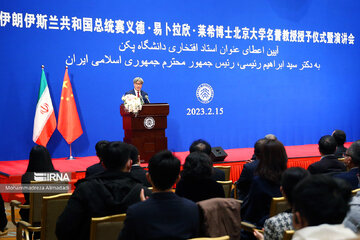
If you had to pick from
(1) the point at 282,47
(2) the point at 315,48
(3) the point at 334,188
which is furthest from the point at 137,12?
(3) the point at 334,188

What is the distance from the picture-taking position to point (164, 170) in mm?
2250

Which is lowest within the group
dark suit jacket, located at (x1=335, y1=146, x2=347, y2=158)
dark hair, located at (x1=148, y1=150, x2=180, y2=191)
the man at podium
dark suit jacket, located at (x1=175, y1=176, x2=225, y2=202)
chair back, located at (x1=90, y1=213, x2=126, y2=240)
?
chair back, located at (x1=90, y1=213, x2=126, y2=240)

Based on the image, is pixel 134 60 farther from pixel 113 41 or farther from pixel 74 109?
pixel 74 109

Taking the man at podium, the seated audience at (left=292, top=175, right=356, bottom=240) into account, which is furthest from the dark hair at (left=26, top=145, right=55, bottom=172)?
the man at podium

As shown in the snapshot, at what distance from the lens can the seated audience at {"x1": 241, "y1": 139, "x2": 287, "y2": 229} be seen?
117 inches

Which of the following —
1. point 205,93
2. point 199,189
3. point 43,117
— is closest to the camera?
point 199,189

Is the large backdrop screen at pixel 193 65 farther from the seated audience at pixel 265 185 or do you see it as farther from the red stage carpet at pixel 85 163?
the seated audience at pixel 265 185

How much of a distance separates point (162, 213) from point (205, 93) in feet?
21.3

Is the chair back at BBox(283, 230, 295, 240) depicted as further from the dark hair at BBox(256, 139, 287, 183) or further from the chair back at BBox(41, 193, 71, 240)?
the chair back at BBox(41, 193, 71, 240)

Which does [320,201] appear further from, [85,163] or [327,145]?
[85,163]

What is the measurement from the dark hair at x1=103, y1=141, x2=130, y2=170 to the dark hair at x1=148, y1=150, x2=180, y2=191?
1.30ft

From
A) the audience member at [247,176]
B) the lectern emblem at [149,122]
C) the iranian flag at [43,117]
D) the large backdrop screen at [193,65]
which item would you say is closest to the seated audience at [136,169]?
the audience member at [247,176]

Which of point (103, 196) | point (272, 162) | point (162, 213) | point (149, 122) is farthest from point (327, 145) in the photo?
point (149, 122)

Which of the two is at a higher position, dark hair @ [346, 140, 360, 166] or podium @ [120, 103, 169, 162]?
podium @ [120, 103, 169, 162]
